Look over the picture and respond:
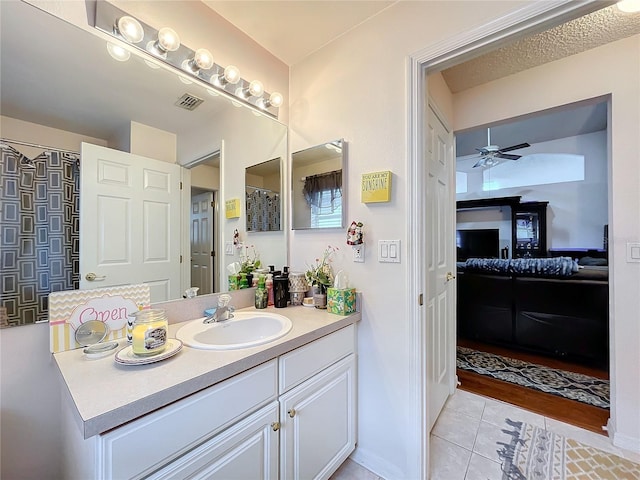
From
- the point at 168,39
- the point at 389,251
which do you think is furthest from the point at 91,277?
the point at 389,251

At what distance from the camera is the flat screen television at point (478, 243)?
19.6 ft

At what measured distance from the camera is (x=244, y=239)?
5.66 ft

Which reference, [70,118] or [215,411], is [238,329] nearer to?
[215,411]

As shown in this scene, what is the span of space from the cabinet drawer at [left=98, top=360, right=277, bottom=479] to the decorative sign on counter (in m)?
0.52

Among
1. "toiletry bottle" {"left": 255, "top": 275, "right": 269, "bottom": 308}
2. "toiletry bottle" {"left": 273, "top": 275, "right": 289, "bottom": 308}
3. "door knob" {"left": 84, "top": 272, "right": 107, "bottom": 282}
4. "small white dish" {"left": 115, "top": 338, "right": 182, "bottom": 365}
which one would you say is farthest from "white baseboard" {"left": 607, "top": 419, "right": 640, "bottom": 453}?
"door knob" {"left": 84, "top": 272, "right": 107, "bottom": 282}

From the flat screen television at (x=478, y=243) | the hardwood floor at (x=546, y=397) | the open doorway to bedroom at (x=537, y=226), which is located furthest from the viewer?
the flat screen television at (x=478, y=243)

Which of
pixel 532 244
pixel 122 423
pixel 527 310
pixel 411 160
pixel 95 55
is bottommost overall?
pixel 527 310

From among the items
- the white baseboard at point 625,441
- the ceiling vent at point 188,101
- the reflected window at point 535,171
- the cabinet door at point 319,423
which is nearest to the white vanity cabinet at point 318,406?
the cabinet door at point 319,423

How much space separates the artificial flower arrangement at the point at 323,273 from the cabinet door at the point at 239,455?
68 centimetres

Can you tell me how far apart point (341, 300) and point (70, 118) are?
142 cm

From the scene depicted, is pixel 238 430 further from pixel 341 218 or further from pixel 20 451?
pixel 341 218

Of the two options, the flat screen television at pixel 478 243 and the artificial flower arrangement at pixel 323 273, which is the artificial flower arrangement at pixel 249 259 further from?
the flat screen television at pixel 478 243

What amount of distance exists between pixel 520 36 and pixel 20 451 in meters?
2.49

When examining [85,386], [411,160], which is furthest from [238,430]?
[411,160]
